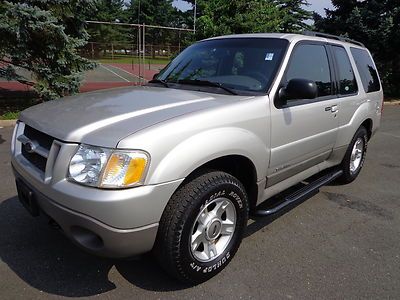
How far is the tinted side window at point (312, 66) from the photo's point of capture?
3.70 metres

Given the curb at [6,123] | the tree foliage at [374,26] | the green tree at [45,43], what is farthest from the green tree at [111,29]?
the curb at [6,123]

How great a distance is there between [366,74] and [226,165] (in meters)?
3.14

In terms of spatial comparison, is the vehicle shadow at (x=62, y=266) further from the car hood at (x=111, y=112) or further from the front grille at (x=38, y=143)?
the car hood at (x=111, y=112)

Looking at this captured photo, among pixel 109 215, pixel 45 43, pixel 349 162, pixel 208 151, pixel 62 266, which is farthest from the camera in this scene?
pixel 45 43

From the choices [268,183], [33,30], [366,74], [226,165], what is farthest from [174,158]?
[33,30]

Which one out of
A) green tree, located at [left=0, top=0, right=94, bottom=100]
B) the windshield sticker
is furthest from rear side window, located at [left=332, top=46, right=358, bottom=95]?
green tree, located at [left=0, top=0, right=94, bottom=100]

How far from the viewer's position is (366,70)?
535cm

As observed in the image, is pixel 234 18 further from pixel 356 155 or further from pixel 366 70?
pixel 356 155

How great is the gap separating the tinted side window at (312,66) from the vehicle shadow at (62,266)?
6.71 feet

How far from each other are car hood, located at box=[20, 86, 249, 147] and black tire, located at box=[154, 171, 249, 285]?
20.3 inches

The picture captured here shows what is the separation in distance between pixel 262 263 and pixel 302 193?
3.27 feet

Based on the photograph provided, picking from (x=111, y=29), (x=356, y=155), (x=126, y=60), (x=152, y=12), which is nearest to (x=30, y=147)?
(x=356, y=155)

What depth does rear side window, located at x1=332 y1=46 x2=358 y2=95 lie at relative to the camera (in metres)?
4.53

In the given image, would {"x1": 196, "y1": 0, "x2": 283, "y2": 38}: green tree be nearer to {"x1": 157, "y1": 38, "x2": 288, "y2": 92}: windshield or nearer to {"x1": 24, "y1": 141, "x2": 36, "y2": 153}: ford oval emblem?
{"x1": 157, "y1": 38, "x2": 288, "y2": 92}: windshield
